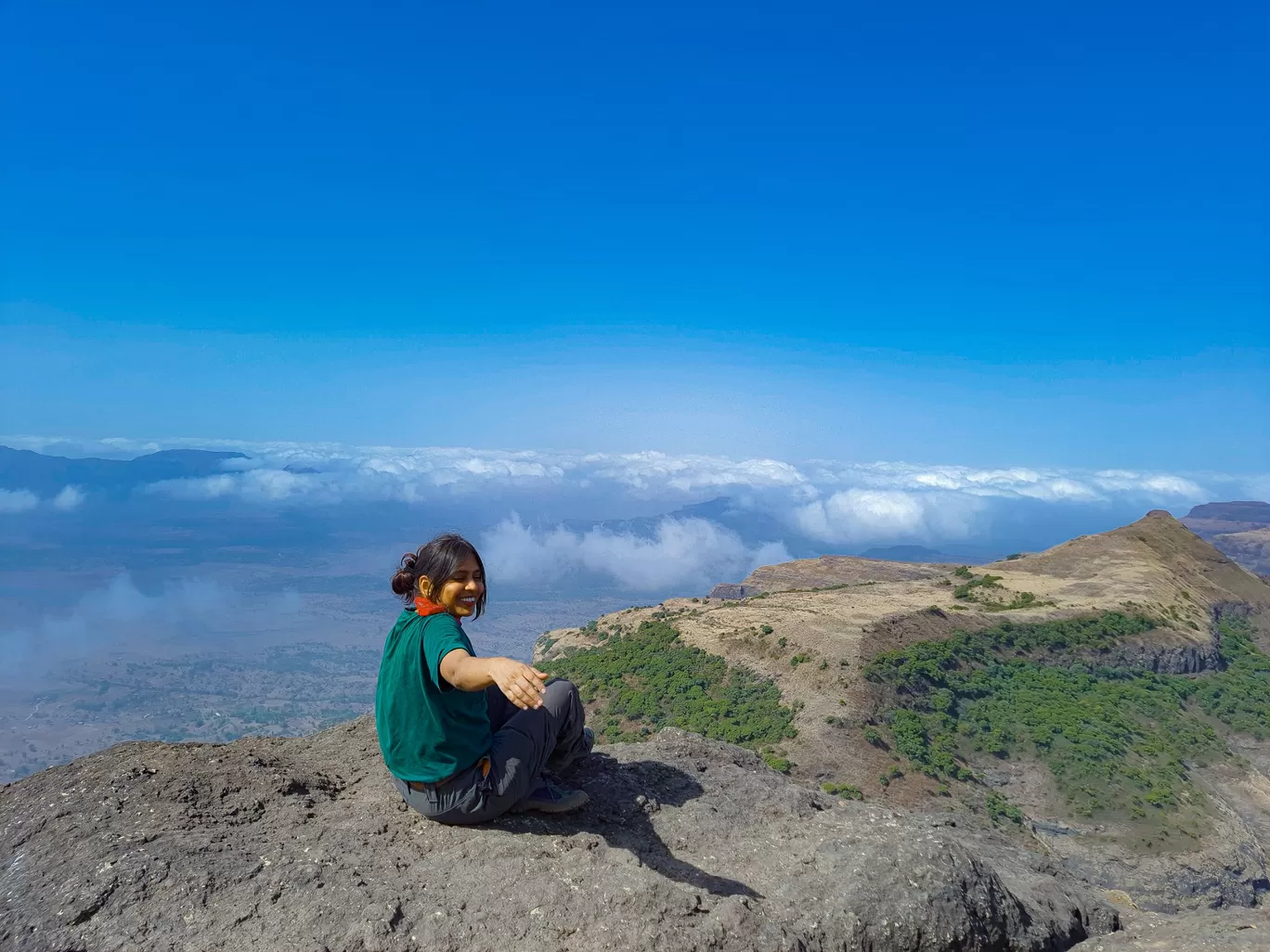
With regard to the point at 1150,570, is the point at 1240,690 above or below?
below

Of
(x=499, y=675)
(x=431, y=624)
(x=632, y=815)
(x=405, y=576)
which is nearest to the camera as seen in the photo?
(x=499, y=675)

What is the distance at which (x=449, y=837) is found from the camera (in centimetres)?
489

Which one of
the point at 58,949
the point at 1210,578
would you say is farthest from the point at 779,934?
the point at 1210,578

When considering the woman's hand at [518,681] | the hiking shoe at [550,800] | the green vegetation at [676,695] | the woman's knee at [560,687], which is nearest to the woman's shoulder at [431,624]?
the woman's hand at [518,681]

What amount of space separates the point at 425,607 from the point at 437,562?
0.92 feet

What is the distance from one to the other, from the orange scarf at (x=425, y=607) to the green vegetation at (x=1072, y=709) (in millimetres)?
25789

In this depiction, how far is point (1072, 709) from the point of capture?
99.3 feet

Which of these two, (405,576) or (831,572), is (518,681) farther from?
(831,572)

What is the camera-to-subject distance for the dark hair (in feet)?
14.7

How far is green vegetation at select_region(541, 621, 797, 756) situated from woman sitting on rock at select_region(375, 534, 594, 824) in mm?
21795

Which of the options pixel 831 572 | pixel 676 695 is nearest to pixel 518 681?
pixel 676 695

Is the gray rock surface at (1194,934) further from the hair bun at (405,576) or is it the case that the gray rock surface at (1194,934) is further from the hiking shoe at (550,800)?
the hair bun at (405,576)

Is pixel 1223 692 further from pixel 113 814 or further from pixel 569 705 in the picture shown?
pixel 113 814

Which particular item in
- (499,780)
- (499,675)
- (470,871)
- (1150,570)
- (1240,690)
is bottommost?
(1240,690)
